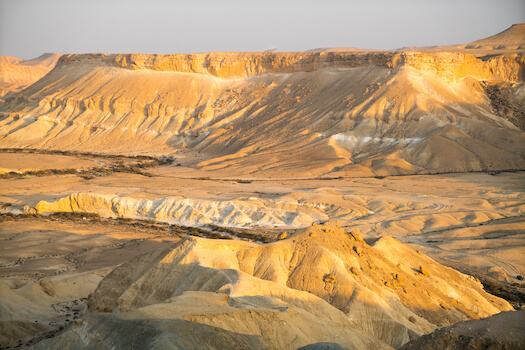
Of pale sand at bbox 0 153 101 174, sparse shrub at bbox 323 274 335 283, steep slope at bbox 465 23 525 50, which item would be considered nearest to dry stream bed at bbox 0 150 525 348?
pale sand at bbox 0 153 101 174

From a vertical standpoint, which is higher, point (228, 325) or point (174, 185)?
point (228, 325)

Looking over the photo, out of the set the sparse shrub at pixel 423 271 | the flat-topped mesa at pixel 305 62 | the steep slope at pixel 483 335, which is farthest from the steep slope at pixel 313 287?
the flat-topped mesa at pixel 305 62

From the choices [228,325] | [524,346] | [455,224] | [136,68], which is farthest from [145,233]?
[136,68]

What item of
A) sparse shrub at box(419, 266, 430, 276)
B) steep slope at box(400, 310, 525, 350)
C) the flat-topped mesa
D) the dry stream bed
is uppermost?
the flat-topped mesa

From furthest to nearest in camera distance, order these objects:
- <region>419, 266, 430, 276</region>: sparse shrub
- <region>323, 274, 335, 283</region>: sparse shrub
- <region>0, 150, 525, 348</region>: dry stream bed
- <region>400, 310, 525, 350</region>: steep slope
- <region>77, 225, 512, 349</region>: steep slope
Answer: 1. <region>0, 150, 525, 348</region>: dry stream bed
2. <region>419, 266, 430, 276</region>: sparse shrub
3. <region>323, 274, 335, 283</region>: sparse shrub
4. <region>77, 225, 512, 349</region>: steep slope
5. <region>400, 310, 525, 350</region>: steep slope

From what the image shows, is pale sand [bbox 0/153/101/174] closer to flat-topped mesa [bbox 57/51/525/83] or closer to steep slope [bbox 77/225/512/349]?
flat-topped mesa [bbox 57/51/525/83]

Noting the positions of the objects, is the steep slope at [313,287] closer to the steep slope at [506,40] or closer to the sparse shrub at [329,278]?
the sparse shrub at [329,278]

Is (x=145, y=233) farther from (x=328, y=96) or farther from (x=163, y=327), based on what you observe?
(x=328, y=96)
